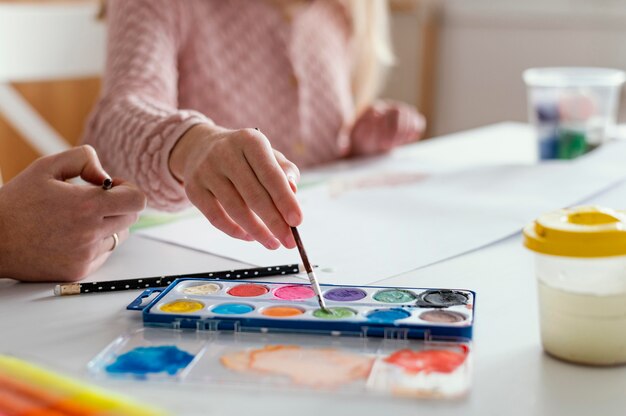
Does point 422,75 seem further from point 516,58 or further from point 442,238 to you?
point 442,238

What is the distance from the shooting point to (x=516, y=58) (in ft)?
7.39

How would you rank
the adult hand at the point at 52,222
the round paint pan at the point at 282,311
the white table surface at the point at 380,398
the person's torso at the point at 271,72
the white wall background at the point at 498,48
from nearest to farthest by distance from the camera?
the white table surface at the point at 380,398 → the round paint pan at the point at 282,311 → the adult hand at the point at 52,222 → the person's torso at the point at 271,72 → the white wall background at the point at 498,48

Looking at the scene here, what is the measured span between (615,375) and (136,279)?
0.35 m

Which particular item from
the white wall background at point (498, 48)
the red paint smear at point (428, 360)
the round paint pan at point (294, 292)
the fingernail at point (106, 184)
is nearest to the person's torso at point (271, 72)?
the fingernail at point (106, 184)

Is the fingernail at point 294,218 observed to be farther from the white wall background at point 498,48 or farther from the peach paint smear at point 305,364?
the white wall background at point 498,48

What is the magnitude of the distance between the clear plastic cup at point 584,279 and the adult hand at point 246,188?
0.18 meters

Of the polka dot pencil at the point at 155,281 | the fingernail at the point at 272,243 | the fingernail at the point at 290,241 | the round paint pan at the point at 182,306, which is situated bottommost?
the polka dot pencil at the point at 155,281

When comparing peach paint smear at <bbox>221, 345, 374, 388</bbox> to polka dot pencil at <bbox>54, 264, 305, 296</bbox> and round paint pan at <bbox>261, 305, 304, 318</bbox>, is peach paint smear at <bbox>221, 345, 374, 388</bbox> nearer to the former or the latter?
round paint pan at <bbox>261, 305, 304, 318</bbox>

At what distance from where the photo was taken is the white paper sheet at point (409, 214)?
0.70 m

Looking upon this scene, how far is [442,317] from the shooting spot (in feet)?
1.73

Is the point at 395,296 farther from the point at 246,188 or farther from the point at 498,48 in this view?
the point at 498,48

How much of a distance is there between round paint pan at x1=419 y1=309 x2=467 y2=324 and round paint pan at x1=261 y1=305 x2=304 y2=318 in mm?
81

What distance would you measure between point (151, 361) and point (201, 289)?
0.12 metres

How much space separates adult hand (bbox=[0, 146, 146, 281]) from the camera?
64cm
